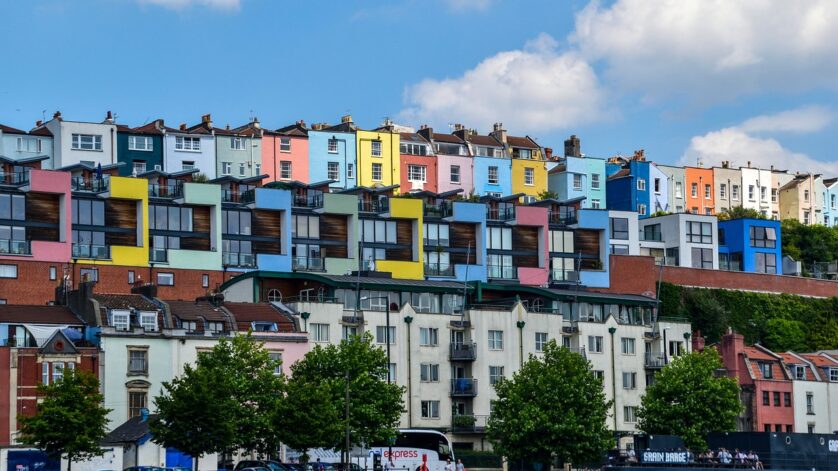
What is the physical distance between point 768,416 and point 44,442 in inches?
2625

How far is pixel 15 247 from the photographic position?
127 m

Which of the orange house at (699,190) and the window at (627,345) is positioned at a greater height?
the orange house at (699,190)

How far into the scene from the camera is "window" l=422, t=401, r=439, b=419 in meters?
123

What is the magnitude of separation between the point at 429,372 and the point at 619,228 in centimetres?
4799

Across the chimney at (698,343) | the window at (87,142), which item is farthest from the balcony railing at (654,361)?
the window at (87,142)

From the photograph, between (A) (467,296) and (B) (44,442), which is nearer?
(B) (44,442)

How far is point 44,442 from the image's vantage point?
3713 inches

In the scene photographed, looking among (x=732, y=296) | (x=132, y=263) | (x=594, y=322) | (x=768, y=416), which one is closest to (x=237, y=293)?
(x=132, y=263)

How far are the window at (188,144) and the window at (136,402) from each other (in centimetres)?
5220

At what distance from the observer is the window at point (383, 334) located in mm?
122694

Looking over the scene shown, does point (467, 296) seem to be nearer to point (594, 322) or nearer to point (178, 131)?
point (594, 322)

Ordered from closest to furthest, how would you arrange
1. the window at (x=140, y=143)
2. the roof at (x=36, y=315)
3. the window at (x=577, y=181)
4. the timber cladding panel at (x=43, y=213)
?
1. the roof at (x=36, y=315)
2. the timber cladding panel at (x=43, y=213)
3. the window at (x=140, y=143)
4. the window at (x=577, y=181)

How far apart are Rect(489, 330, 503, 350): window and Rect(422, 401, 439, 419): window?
708 cm

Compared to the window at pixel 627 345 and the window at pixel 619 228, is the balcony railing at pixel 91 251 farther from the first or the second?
the window at pixel 619 228
